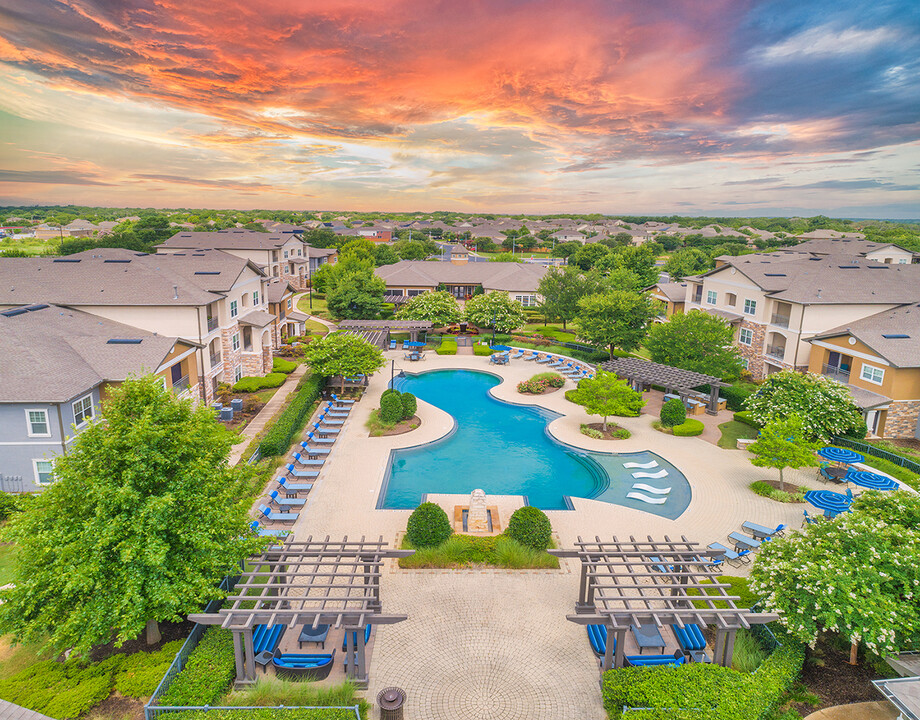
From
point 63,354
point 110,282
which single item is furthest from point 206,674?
point 110,282

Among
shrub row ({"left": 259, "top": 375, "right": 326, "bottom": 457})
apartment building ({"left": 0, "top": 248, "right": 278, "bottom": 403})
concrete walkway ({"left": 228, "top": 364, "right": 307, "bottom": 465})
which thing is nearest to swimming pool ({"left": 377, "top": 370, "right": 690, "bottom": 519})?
shrub row ({"left": 259, "top": 375, "right": 326, "bottom": 457})

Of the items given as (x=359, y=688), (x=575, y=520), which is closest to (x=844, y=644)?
(x=575, y=520)

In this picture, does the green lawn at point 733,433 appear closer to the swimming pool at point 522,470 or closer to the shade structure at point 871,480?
the swimming pool at point 522,470

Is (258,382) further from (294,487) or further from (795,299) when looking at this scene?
(795,299)

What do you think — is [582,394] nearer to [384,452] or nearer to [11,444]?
[384,452]

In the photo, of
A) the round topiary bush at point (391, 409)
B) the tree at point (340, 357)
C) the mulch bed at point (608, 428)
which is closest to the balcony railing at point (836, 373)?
the mulch bed at point (608, 428)

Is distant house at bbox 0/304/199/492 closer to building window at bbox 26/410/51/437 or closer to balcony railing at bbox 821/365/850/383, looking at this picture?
building window at bbox 26/410/51/437
